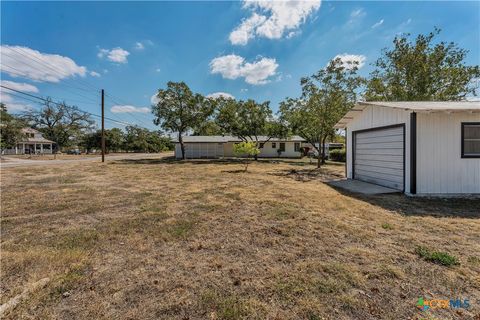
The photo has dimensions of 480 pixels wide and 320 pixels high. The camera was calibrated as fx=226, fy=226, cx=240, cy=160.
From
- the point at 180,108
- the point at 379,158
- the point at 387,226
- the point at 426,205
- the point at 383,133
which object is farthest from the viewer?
the point at 180,108

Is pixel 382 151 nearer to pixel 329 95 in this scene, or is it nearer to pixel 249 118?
pixel 329 95

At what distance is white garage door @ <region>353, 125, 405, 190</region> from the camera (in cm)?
747

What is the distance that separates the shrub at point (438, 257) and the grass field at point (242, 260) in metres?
0.01

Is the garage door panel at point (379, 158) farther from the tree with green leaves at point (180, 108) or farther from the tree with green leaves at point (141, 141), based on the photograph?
the tree with green leaves at point (141, 141)

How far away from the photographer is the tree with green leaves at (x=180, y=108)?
24.2 meters

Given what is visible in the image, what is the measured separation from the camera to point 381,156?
8.51 m

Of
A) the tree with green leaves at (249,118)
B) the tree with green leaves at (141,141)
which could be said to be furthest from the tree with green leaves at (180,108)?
the tree with green leaves at (141,141)

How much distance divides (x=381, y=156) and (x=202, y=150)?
24084mm

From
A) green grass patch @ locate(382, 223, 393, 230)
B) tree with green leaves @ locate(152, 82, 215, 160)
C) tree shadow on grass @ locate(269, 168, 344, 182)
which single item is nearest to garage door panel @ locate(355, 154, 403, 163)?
tree shadow on grass @ locate(269, 168, 344, 182)

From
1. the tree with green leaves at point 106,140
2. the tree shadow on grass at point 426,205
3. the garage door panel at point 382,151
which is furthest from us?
the tree with green leaves at point 106,140

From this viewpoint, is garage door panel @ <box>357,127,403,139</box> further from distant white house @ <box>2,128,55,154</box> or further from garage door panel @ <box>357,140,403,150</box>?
distant white house @ <box>2,128,55,154</box>

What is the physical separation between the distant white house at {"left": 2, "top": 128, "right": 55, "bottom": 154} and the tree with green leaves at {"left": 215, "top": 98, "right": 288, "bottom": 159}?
41528 mm

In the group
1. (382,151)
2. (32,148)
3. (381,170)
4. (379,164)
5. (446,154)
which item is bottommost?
(381,170)

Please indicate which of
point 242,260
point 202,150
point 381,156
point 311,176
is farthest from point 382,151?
point 202,150
